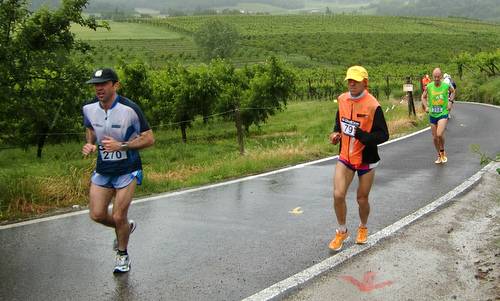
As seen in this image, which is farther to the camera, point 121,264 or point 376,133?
point 376,133

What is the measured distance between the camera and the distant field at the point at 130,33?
103 metres

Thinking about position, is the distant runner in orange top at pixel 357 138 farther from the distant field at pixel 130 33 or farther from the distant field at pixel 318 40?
the distant field at pixel 130 33

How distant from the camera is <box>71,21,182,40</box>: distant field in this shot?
338 ft

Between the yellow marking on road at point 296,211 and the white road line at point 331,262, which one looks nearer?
the white road line at point 331,262

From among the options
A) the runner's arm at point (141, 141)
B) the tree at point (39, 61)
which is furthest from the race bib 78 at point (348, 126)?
the tree at point (39, 61)

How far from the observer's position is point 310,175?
36.6ft

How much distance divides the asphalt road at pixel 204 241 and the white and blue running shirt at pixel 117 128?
1029 mm

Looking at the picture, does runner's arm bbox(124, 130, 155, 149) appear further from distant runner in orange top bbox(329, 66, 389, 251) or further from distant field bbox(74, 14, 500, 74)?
distant field bbox(74, 14, 500, 74)

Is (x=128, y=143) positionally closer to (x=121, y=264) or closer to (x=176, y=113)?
(x=121, y=264)

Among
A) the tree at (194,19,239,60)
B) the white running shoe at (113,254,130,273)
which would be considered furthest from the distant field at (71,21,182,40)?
the white running shoe at (113,254,130,273)

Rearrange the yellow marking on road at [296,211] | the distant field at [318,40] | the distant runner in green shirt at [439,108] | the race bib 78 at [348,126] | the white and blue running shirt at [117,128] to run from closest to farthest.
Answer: the white and blue running shirt at [117,128], the race bib 78 at [348,126], the yellow marking on road at [296,211], the distant runner in green shirt at [439,108], the distant field at [318,40]

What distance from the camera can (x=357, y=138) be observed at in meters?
6.23

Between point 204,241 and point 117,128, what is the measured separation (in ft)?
6.12

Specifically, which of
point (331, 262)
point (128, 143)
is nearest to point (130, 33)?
point (128, 143)
